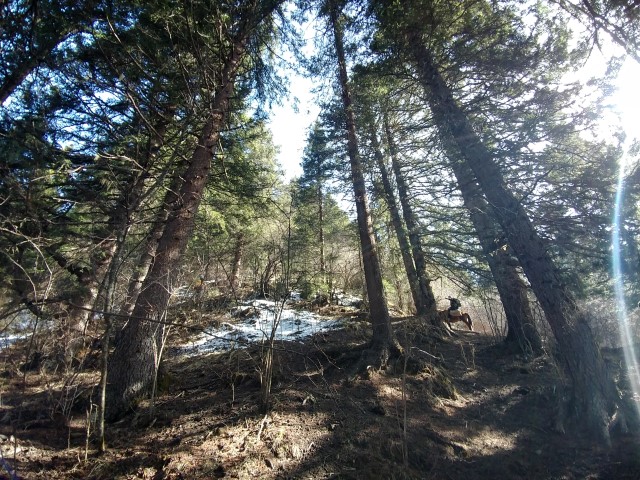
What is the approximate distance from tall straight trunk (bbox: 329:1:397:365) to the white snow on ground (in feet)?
6.65

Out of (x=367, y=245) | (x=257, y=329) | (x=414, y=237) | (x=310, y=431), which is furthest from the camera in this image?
(x=414, y=237)

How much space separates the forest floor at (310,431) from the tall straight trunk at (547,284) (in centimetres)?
50

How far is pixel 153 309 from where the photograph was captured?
14.0 ft

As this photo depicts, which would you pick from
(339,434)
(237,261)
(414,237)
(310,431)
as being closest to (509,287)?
(414,237)

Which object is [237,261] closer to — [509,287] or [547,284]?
[509,287]

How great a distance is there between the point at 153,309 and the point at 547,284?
232 inches

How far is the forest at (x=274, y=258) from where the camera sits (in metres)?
3.50

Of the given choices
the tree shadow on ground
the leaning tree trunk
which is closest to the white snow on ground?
the leaning tree trunk

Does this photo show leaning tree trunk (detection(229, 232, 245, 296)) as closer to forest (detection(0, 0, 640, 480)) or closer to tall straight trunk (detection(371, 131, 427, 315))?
forest (detection(0, 0, 640, 480))

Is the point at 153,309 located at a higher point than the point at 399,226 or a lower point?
lower

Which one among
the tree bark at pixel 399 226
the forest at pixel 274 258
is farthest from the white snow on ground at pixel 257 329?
the tree bark at pixel 399 226

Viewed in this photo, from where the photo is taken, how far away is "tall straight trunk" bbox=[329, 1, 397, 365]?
6098 mm

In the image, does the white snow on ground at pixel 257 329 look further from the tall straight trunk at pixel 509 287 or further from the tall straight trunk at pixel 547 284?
the tall straight trunk at pixel 547 284

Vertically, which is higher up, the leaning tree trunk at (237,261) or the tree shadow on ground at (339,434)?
the leaning tree trunk at (237,261)
